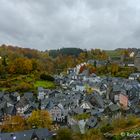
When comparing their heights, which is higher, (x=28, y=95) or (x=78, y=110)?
(x=28, y=95)

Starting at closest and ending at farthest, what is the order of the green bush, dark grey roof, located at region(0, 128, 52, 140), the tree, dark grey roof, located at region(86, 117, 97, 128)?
the green bush → dark grey roof, located at region(0, 128, 52, 140) → dark grey roof, located at region(86, 117, 97, 128) → the tree

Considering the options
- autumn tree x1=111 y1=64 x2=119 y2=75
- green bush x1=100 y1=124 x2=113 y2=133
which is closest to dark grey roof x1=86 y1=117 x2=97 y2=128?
green bush x1=100 y1=124 x2=113 y2=133

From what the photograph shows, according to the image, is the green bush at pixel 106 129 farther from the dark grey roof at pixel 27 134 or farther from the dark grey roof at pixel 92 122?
the dark grey roof at pixel 27 134

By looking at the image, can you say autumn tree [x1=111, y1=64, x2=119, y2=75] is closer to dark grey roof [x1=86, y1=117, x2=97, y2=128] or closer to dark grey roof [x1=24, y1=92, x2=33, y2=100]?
dark grey roof [x1=24, y1=92, x2=33, y2=100]

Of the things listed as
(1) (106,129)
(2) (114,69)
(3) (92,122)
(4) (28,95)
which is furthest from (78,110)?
(2) (114,69)

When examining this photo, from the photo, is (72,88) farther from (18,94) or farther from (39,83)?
(18,94)

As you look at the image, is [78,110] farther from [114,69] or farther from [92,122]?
[114,69]

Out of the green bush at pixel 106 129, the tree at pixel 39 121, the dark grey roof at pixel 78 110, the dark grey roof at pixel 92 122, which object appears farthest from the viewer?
the dark grey roof at pixel 78 110

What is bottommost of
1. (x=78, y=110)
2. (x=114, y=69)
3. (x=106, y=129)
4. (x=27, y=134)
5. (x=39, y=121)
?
(x=27, y=134)

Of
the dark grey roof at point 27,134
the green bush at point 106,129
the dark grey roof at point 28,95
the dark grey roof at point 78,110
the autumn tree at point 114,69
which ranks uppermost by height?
the autumn tree at point 114,69

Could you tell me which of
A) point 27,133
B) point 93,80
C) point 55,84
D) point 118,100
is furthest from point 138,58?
point 27,133

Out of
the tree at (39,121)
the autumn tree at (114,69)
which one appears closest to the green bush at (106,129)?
the tree at (39,121)

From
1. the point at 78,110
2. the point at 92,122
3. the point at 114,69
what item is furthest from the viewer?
the point at 114,69
